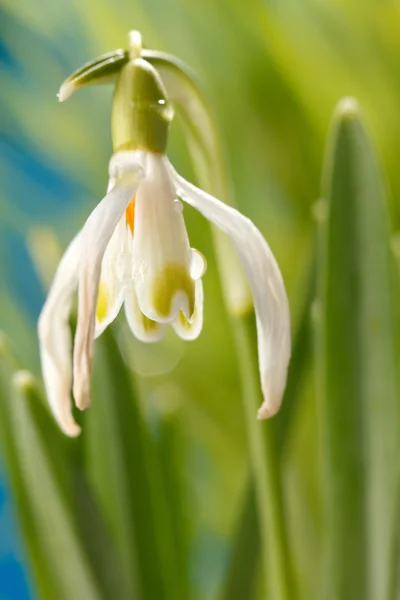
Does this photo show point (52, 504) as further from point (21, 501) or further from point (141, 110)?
point (141, 110)

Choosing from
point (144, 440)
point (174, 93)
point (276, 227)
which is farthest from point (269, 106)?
point (144, 440)

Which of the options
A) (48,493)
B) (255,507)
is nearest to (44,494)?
(48,493)

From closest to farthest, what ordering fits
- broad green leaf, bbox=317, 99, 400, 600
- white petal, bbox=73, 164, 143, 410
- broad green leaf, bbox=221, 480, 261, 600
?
1. white petal, bbox=73, 164, 143, 410
2. broad green leaf, bbox=317, 99, 400, 600
3. broad green leaf, bbox=221, 480, 261, 600

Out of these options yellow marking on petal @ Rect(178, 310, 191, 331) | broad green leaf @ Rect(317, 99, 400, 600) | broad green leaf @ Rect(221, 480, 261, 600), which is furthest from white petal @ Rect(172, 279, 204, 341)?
broad green leaf @ Rect(221, 480, 261, 600)

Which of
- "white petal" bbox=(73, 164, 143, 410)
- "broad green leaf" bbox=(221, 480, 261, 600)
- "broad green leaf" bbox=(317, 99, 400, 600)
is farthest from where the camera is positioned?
"broad green leaf" bbox=(221, 480, 261, 600)

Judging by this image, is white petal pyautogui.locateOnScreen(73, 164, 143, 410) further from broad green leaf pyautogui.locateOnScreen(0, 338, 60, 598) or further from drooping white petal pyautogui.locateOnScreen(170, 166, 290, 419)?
broad green leaf pyautogui.locateOnScreen(0, 338, 60, 598)

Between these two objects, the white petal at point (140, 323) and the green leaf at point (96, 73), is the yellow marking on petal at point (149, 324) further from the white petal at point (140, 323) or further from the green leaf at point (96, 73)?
the green leaf at point (96, 73)

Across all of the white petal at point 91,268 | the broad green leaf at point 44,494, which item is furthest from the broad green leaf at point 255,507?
the white petal at point 91,268

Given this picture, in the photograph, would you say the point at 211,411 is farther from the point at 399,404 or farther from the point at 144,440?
the point at 399,404
